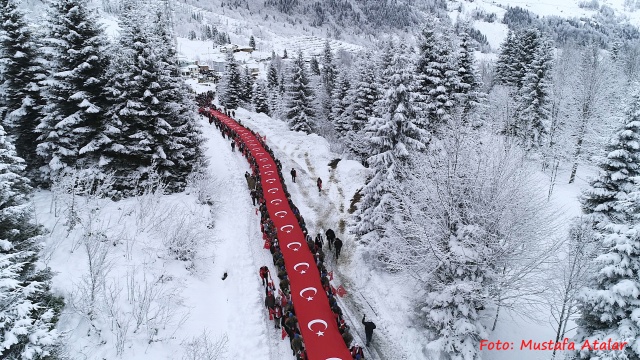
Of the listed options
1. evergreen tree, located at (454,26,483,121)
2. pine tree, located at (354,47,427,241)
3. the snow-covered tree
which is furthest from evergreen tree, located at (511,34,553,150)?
the snow-covered tree

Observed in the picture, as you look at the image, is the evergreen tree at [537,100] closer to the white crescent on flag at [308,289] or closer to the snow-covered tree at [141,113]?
the white crescent on flag at [308,289]

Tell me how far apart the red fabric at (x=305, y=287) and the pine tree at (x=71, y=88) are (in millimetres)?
12210

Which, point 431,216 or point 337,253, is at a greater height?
point 431,216

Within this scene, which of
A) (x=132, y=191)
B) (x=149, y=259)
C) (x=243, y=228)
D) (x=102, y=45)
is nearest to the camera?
(x=149, y=259)

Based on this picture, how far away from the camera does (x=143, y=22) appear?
77.7 feet

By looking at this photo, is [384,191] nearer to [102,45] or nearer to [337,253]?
[337,253]

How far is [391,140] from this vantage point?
19.8 m

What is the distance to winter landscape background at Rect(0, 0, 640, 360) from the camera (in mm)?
11508

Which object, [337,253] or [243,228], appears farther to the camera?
[243,228]

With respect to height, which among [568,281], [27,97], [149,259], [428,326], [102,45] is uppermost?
[102,45]

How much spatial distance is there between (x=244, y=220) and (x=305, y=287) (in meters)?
9.31

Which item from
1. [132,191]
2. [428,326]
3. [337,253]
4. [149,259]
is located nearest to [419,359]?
[428,326]

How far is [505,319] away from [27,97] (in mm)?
28922

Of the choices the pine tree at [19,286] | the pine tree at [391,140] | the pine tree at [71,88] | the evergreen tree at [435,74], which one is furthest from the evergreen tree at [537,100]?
the pine tree at [19,286]
